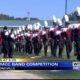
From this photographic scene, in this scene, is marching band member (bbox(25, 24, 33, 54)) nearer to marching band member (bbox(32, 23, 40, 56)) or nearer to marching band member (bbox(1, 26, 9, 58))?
marching band member (bbox(32, 23, 40, 56))

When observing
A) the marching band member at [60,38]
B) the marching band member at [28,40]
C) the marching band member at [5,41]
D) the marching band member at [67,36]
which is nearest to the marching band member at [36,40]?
the marching band member at [28,40]

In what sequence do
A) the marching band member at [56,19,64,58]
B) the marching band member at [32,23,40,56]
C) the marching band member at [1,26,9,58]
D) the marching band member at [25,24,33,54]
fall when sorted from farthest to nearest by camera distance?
the marching band member at [25,24,33,54]
the marching band member at [32,23,40,56]
the marching band member at [1,26,9,58]
the marching band member at [56,19,64,58]

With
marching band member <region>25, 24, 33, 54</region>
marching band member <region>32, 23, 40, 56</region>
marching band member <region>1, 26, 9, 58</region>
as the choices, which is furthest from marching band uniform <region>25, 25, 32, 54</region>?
marching band member <region>1, 26, 9, 58</region>

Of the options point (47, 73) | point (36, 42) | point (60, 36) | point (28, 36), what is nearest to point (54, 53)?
point (60, 36)

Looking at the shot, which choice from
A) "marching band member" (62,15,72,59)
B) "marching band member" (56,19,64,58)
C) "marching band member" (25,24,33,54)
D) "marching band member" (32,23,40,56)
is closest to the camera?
"marching band member" (62,15,72,59)

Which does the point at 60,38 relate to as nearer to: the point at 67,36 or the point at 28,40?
the point at 67,36

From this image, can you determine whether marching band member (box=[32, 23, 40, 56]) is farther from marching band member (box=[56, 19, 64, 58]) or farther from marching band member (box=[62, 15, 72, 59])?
marching band member (box=[62, 15, 72, 59])

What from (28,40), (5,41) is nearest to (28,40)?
(28,40)

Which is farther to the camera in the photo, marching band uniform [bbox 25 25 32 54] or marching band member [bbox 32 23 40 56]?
marching band uniform [bbox 25 25 32 54]

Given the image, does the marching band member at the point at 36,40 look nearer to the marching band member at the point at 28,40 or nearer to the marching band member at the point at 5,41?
the marching band member at the point at 28,40

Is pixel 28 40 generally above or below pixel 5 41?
below

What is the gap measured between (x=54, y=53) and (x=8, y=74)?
11072 millimetres

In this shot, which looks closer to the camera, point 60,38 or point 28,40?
point 60,38

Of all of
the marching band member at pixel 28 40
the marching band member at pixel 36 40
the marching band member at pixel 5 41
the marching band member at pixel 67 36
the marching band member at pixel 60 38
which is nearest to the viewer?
the marching band member at pixel 67 36
